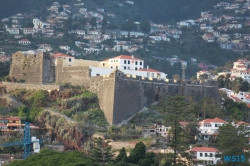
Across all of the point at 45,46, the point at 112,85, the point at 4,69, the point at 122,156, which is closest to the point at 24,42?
the point at 45,46

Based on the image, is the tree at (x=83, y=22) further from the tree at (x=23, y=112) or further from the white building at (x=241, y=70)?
the tree at (x=23, y=112)

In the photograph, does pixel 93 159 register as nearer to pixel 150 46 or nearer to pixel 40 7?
pixel 150 46

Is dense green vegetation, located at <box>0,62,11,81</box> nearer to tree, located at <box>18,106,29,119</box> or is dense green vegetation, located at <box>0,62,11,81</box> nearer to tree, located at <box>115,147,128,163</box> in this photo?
tree, located at <box>18,106,29,119</box>

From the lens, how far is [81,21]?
147125 mm

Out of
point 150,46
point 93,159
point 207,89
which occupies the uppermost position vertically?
point 150,46

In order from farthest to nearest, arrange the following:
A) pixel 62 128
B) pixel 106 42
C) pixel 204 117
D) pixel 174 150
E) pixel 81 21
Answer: pixel 81 21, pixel 106 42, pixel 204 117, pixel 62 128, pixel 174 150

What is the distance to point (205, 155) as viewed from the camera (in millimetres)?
68688

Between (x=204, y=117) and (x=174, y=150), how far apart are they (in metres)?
15.8

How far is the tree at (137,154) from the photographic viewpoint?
6494cm

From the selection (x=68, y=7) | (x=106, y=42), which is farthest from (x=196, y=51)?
(x=68, y=7)

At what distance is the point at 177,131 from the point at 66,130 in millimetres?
12424

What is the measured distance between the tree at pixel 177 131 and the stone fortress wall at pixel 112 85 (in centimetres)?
765

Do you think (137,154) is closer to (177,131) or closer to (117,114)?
(177,131)

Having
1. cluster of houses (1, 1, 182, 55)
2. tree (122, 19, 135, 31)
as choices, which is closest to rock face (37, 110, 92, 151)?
cluster of houses (1, 1, 182, 55)
